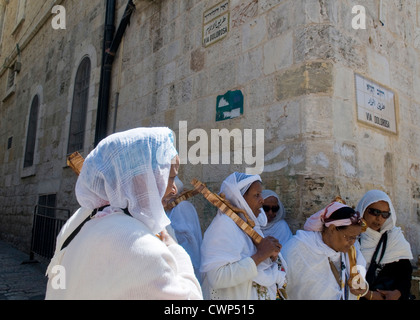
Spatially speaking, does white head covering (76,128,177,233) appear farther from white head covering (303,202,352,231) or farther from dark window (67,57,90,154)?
dark window (67,57,90,154)

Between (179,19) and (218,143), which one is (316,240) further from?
(179,19)

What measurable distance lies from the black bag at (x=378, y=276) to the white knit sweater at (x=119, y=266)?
205 centimetres

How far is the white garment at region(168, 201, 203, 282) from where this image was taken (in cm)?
272

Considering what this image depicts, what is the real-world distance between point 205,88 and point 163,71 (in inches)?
40.3

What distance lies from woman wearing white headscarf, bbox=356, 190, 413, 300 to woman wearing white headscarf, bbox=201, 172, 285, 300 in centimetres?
102

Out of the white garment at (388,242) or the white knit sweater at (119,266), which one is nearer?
the white knit sweater at (119,266)

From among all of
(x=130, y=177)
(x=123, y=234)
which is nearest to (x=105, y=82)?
(x=130, y=177)

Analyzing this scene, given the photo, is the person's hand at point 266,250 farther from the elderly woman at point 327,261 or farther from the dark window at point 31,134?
the dark window at point 31,134

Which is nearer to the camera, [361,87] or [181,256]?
[181,256]

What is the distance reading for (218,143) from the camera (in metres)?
3.82

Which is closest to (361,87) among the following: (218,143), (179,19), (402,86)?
(402,86)

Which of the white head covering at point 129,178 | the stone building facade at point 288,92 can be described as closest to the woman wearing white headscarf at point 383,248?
the stone building facade at point 288,92

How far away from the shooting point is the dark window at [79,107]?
23.4 feet
